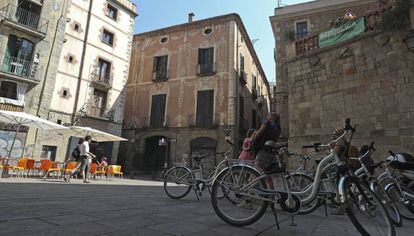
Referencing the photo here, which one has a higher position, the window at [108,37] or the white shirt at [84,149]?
the window at [108,37]

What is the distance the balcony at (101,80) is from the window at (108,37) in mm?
2578

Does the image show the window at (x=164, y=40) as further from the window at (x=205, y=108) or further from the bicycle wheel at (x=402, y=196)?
the bicycle wheel at (x=402, y=196)

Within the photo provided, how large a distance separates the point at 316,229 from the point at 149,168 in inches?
780

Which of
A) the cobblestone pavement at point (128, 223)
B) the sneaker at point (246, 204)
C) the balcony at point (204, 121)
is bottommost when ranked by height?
the cobblestone pavement at point (128, 223)

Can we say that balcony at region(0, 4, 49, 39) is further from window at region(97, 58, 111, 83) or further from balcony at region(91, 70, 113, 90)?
window at region(97, 58, 111, 83)

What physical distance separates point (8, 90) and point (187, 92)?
11.4m

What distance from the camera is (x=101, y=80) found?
20578 millimetres

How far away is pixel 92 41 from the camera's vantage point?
20.3 metres

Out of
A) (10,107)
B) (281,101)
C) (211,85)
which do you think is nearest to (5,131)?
(10,107)

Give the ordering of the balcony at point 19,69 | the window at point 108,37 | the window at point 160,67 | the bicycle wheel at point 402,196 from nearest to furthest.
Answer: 1. the bicycle wheel at point 402,196
2. the balcony at point 19,69
3. the window at point 108,37
4. the window at point 160,67

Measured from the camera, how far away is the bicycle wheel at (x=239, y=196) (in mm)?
3250

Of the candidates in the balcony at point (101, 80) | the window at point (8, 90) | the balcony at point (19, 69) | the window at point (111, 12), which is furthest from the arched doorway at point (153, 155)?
the window at point (111, 12)

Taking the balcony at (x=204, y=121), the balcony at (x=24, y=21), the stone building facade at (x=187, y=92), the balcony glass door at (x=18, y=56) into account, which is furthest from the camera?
the stone building facade at (x=187, y=92)

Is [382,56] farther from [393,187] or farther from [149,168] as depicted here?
[149,168]
